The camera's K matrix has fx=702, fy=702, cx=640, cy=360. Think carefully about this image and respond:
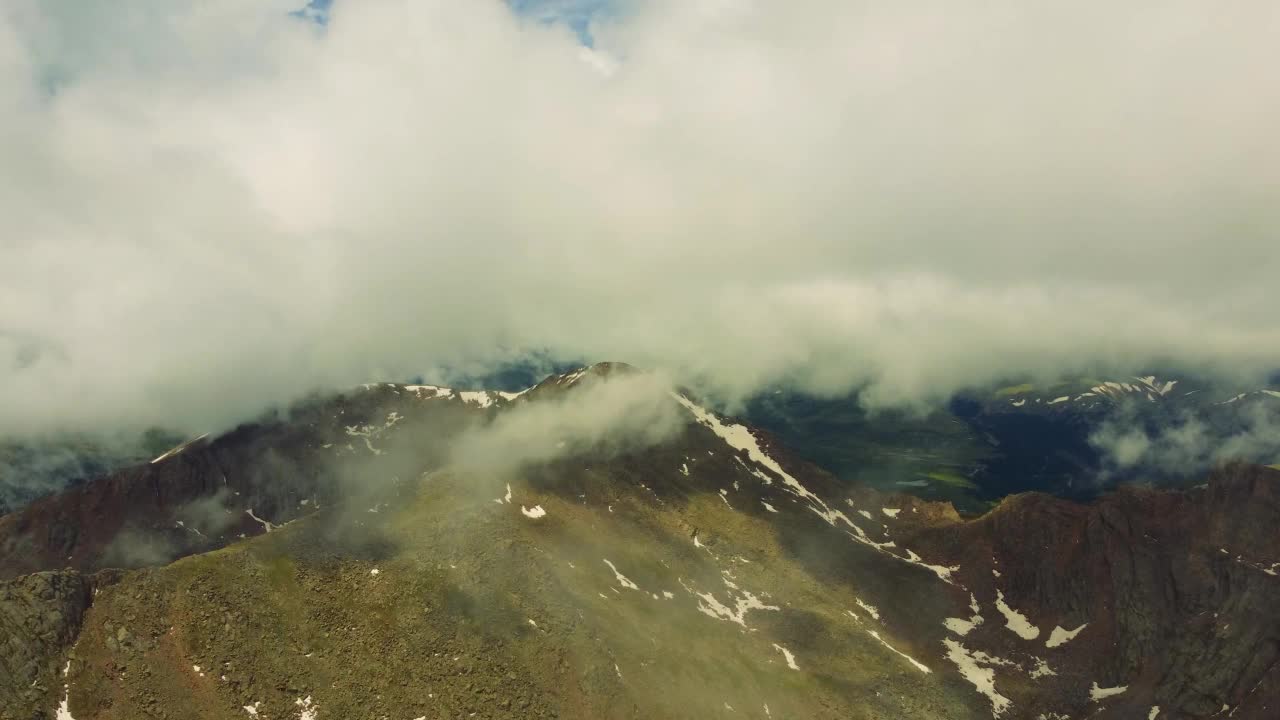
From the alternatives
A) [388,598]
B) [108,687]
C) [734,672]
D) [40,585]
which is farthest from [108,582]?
[734,672]

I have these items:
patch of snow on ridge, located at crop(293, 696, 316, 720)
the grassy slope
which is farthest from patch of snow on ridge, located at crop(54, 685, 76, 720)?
patch of snow on ridge, located at crop(293, 696, 316, 720)

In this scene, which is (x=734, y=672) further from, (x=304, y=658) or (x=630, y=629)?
(x=304, y=658)

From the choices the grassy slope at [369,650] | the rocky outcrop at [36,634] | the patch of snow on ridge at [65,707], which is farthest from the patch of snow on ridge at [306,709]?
the rocky outcrop at [36,634]

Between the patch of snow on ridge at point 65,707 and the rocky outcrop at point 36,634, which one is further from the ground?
the rocky outcrop at point 36,634

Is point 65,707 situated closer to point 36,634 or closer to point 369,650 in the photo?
point 36,634

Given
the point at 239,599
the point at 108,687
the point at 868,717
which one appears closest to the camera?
the point at 108,687

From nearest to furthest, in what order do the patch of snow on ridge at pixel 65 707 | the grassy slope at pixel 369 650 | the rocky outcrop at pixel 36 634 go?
the patch of snow on ridge at pixel 65 707
the rocky outcrop at pixel 36 634
the grassy slope at pixel 369 650

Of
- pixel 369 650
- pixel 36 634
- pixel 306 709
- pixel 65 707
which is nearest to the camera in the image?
pixel 65 707

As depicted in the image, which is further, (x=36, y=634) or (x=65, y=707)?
(x=36, y=634)

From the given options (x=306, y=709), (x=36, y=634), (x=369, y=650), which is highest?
(x=369, y=650)

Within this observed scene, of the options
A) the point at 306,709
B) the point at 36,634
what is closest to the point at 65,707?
the point at 36,634

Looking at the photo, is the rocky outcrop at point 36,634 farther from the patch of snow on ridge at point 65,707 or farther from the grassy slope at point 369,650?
the grassy slope at point 369,650
